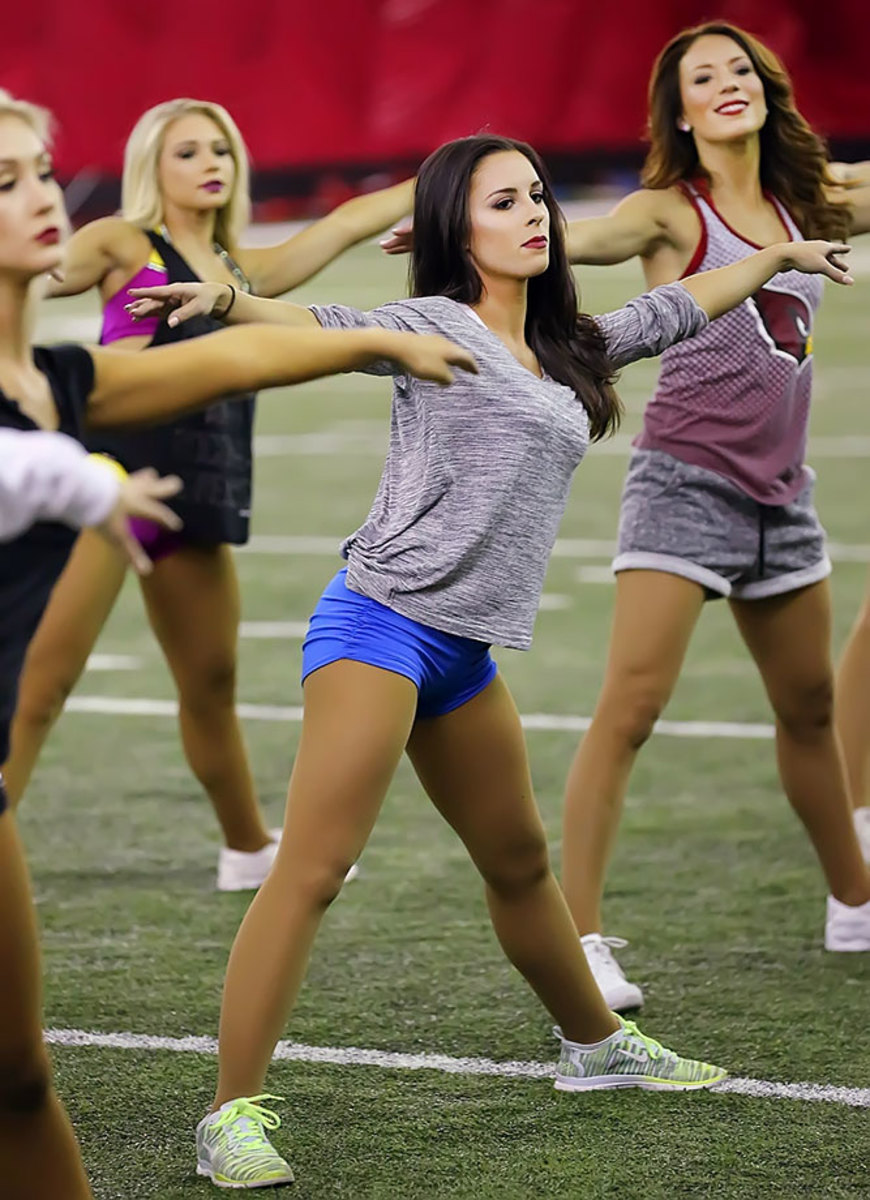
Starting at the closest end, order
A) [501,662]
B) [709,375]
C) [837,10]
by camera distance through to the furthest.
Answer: [709,375] < [501,662] < [837,10]

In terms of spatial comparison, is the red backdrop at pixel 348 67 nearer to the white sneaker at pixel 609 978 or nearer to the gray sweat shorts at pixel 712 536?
the gray sweat shorts at pixel 712 536

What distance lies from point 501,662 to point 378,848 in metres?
2.48

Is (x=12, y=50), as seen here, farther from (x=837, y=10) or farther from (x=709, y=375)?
(x=709, y=375)

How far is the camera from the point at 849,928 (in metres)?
5.09

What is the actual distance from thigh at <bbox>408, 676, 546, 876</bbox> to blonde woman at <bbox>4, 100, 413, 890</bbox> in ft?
5.34

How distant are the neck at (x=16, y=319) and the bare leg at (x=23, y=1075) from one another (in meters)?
0.69

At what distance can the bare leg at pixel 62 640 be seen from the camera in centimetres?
539

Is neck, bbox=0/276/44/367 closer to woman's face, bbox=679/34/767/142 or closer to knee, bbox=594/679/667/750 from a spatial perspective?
knee, bbox=594/679/667/750

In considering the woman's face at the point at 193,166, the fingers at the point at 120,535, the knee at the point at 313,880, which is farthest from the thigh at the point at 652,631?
the fingers at the point at 120,535

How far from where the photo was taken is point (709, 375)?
477cm

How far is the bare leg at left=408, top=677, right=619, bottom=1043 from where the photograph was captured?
3818 millimetres

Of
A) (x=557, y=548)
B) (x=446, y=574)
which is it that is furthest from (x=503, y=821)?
(x=557, y=548)

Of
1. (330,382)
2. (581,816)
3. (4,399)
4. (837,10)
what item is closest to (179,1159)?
(581,816)

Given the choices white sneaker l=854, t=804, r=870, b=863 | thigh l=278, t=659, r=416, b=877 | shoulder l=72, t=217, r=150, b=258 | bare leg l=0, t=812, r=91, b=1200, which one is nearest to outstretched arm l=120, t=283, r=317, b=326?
thigh l=278, t=659, r=416, b=877
